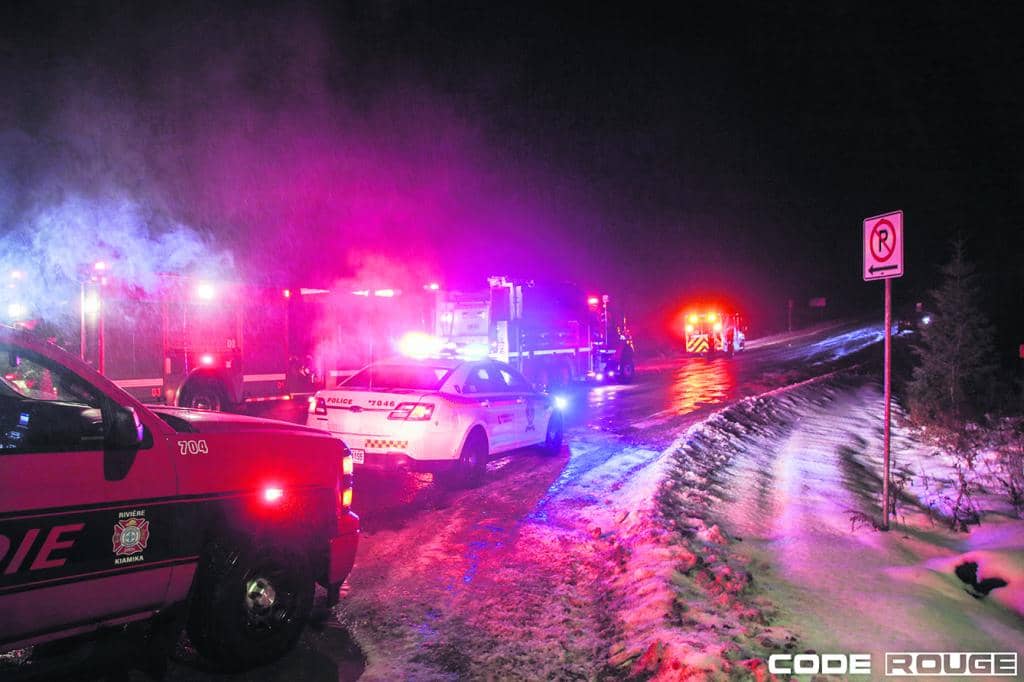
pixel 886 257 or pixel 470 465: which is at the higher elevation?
pixel 886 257

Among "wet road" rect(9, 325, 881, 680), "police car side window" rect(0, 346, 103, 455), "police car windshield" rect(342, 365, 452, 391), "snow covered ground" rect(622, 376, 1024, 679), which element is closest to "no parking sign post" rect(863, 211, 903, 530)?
"snow covered ground" rect(622, 376, 1024, 679)

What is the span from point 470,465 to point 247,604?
4664mm

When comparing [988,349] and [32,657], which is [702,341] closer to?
[988,349]

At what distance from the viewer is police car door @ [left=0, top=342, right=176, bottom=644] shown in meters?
2.88

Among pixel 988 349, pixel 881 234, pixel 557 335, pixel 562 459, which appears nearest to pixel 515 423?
pixel 562 459

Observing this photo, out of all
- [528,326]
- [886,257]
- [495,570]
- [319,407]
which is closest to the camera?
[495,570]

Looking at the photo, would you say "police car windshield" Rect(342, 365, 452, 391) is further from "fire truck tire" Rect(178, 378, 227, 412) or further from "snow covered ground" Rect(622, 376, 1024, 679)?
"fire truck tire" Rect(178, 378, 227, 412)

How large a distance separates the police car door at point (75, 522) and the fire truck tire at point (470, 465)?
4731 mm

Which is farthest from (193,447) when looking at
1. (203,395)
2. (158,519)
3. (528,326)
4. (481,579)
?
(528,326)

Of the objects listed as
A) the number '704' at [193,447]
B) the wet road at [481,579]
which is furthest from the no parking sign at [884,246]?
the number '704' at [193,447]

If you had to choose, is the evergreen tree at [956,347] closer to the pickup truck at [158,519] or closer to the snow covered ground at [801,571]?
the snow covered ground at [801,571]

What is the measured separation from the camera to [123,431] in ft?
10.2

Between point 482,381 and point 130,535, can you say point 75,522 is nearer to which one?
point 130,535

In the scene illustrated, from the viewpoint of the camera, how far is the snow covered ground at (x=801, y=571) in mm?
4113
